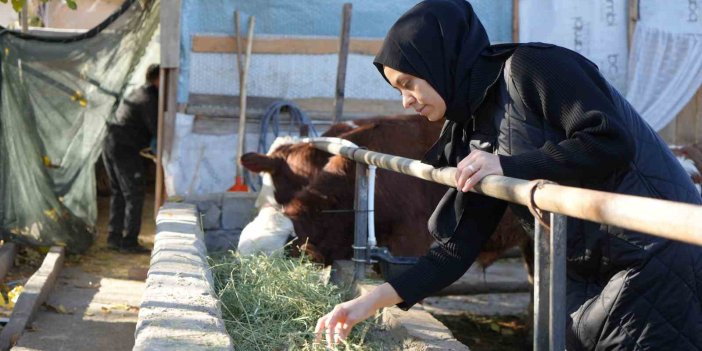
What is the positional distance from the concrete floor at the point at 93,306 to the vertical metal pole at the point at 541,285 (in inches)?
149

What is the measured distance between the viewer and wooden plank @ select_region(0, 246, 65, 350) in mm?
5473

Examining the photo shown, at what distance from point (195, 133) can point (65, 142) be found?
121 cm

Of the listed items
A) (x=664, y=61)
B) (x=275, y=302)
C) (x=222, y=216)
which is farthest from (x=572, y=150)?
(x=664, y=61)

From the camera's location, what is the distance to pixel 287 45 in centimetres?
904

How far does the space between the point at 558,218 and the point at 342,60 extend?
6908 mm

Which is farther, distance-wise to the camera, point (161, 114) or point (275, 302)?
point (161, 114)

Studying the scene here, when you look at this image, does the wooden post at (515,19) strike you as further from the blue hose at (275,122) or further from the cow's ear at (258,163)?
the cow's ear at (258,163)

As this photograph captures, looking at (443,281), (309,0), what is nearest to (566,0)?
(309,0)

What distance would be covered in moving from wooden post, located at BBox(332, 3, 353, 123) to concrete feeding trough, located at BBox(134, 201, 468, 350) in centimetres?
340

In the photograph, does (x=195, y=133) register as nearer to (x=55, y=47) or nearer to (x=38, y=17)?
(x=55, y=47)

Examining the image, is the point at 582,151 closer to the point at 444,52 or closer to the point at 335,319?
the point at 444,52

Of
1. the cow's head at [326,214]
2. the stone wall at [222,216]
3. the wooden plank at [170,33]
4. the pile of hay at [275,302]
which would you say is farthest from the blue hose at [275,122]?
the pile of hay at [275,302]

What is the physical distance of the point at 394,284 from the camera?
2.72 m

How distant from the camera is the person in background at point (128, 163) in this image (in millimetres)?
9102
